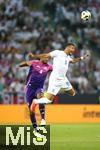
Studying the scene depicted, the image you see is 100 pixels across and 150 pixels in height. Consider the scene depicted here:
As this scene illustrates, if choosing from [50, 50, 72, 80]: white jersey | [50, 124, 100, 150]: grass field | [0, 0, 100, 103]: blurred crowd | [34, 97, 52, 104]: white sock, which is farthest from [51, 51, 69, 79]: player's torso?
[0, 0, 100, 103]: blurred crowd

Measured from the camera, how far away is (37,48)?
100 feet

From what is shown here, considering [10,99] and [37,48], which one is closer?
[10,99]

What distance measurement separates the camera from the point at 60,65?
1855 centimetres

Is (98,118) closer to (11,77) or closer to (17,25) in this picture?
(11,77)

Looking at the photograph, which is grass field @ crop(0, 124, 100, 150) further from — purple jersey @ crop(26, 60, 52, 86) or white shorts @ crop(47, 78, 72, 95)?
purple jersey @ crop(26, 60, 52, 86)

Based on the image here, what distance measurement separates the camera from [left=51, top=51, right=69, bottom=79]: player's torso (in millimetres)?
18500

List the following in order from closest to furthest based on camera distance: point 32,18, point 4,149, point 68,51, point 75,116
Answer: point 4,149 < point 68,51 < point 75,116 < point 32,18

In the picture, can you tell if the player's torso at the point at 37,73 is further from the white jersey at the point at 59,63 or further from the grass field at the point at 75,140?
the grass field at the point at 75,140

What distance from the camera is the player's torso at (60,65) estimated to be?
18500 millimetres

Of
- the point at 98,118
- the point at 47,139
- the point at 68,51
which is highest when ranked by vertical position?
the point at 68,51

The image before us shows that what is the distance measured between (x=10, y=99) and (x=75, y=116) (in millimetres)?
2814

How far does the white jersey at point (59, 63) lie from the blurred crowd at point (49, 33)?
982cm

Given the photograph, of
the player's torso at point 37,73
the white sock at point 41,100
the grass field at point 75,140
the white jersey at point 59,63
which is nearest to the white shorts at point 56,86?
the white jersey at point 59,63

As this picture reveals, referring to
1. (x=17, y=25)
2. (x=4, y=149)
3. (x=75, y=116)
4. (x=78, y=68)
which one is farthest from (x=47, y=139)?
(x=17, y=25)
